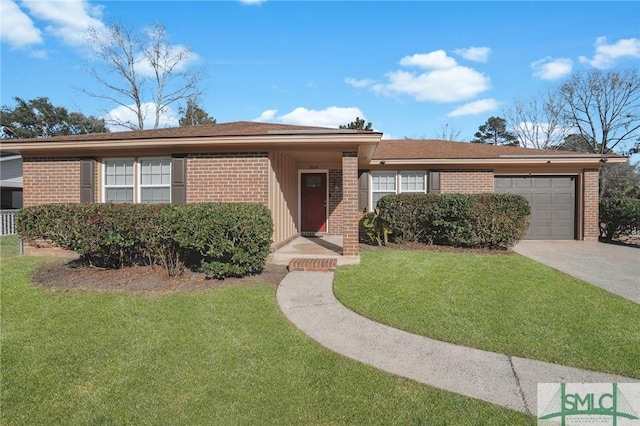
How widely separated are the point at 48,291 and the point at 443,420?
605 centimetres

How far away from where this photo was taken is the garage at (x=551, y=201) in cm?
1190

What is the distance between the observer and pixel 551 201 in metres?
11.9

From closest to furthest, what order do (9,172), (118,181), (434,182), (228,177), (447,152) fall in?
(228,177) < (118,181) < (434,182) < (447,152) < (9,172)

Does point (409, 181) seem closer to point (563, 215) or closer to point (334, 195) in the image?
point (334, 195)

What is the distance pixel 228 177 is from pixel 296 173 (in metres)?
3.87

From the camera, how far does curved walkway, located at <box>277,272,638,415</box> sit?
2.87 metres

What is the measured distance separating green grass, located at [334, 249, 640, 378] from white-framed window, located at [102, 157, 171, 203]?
5.05 m

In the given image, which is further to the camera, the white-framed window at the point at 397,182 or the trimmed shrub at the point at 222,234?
the white-framed window at the point at 397,182

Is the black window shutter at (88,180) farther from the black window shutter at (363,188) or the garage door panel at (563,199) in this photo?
the garage door panel at (563,199)

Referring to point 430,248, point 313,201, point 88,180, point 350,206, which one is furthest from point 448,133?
point 88,180

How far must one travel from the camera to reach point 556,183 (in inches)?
469

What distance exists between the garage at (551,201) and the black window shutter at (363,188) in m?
4.52

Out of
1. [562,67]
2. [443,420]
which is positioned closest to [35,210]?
[443,420]

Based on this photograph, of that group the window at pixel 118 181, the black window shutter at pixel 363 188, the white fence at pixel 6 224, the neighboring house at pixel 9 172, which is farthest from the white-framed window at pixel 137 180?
the neighboring house at pixel 9 172
